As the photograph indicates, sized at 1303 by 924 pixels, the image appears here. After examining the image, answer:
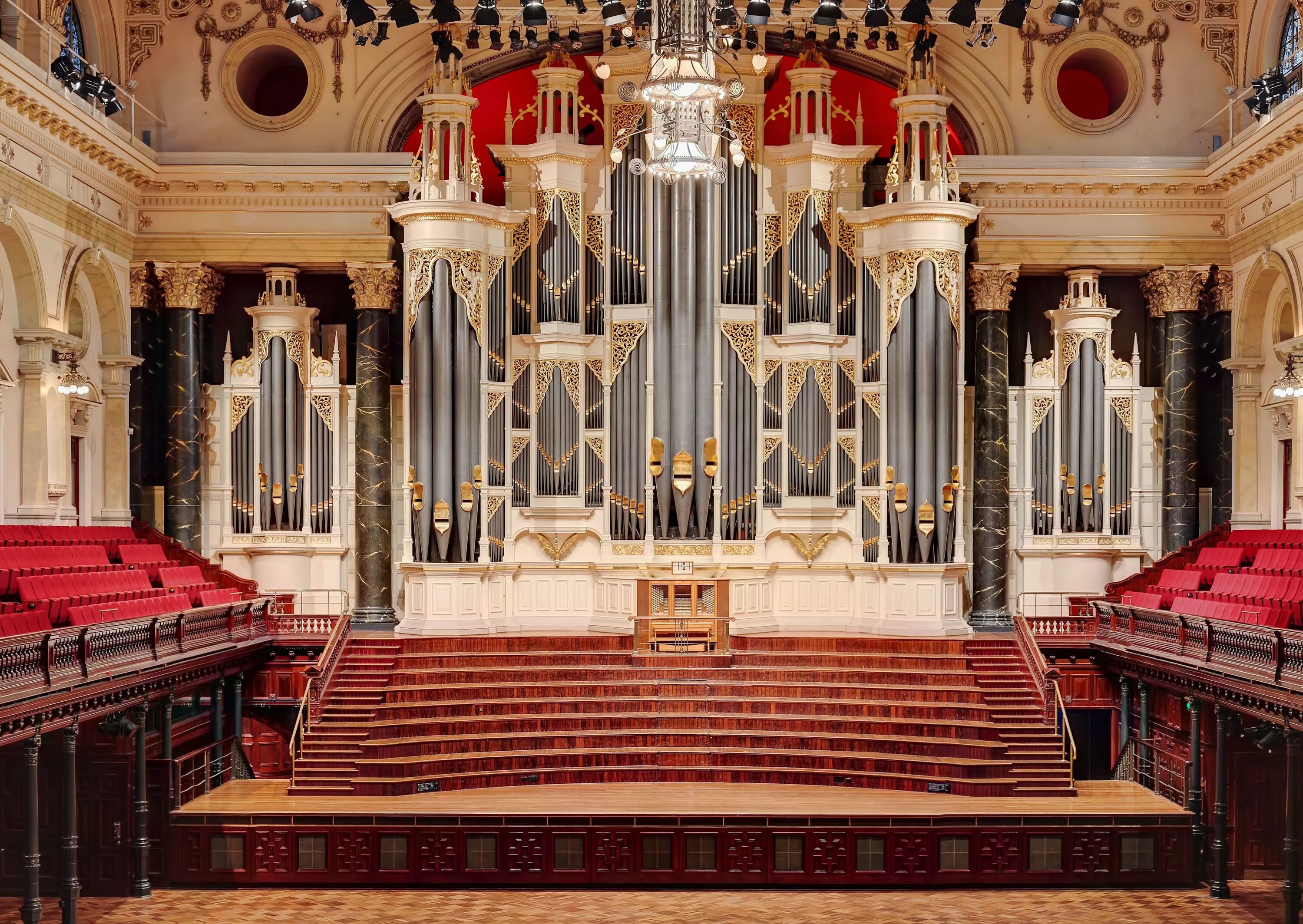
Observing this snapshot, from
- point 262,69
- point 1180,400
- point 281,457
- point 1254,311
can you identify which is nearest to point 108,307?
point 281,457

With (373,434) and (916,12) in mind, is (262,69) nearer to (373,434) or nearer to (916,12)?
(373,434)

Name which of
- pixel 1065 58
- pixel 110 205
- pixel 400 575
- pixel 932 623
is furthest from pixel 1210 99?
pixel 110 205

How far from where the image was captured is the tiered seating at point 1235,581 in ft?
44.0

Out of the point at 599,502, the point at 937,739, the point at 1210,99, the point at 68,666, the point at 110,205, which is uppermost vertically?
the point at 1210,99

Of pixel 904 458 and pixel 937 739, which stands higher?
pixel 904 458

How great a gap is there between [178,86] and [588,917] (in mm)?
11858

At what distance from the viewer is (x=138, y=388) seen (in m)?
18.0

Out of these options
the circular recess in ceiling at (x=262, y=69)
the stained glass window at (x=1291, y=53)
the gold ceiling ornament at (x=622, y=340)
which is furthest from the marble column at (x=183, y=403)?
the stained glass window at (x=1291, y=53)

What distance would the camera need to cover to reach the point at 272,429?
719 inches

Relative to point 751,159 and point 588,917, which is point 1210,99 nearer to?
point 751,159

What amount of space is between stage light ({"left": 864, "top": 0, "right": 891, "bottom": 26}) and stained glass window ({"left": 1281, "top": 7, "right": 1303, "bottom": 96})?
4898 mm

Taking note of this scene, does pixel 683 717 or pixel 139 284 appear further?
pixel 139 284

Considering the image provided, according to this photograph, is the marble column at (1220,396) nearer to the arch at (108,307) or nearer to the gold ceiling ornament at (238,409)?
the gold ceiling ornament at (238,409)

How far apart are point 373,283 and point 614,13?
520 cm
